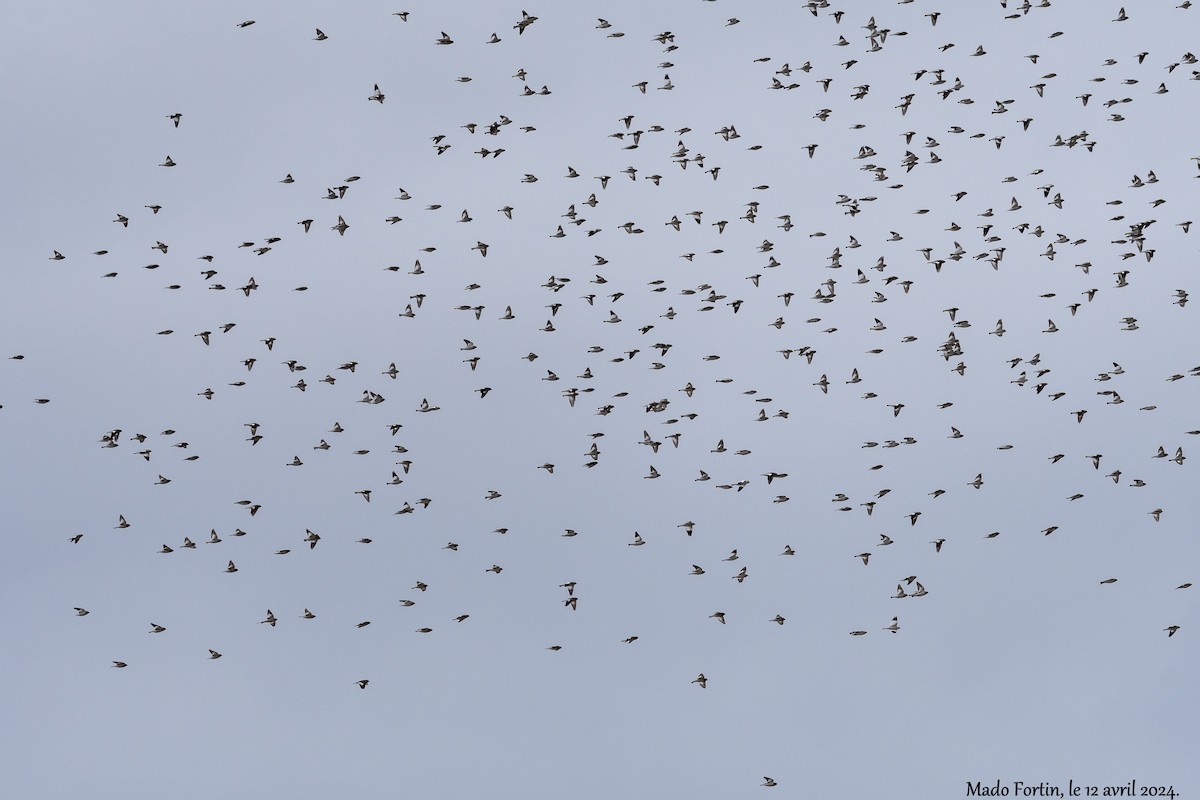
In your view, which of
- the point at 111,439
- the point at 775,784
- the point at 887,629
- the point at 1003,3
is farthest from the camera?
the point at 775,784

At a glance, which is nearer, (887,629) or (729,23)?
(729,23)

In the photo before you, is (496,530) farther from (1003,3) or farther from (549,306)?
(1003,3)

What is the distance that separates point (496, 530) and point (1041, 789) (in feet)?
178

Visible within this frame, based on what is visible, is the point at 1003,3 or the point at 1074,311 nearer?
the point at 1003,3

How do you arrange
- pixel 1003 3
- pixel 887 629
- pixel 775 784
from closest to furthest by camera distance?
1. pixel 1003 3
2. pixel 887 629
3. pixel 775 784

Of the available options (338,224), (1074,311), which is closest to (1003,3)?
(1074,311)

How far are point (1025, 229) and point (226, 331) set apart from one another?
1712 inches

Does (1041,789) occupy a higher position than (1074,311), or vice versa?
(1074,311)

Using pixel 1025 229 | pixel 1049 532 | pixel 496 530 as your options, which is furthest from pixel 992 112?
pixel 496 530

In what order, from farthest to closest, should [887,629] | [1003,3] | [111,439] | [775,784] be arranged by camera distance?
1. [775,784]
2. [887,629]
3. [111,439]
4. [1003,3]

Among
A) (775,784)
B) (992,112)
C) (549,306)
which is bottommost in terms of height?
(775,784)

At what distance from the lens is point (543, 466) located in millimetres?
170125

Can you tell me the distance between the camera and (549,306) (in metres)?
161

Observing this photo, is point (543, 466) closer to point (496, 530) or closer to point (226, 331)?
point (496, 530)
